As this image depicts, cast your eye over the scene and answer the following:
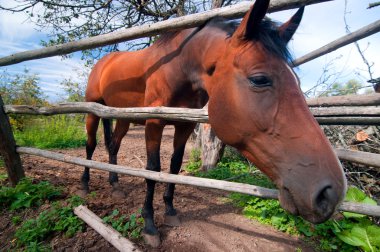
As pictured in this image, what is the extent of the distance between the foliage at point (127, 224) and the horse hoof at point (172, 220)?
274mm

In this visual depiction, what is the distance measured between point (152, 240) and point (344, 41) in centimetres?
300

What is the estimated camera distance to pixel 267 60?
139 centimetres

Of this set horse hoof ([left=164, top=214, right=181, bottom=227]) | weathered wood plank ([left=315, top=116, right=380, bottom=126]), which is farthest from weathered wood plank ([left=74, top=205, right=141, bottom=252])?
weathered wood plank ([left=315, top=116, right=380, bottom=126])

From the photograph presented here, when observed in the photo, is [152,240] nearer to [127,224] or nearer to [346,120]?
[127,224]

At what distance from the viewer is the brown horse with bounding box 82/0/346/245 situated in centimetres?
112

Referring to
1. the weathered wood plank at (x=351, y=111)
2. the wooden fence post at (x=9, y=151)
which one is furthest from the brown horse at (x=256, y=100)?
the wooden fence post at (x=9, y=151)

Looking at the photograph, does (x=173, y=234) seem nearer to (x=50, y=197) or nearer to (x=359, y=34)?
(x=50, y=197)

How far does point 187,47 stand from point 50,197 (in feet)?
9.03

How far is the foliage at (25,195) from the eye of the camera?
3064 millimetres

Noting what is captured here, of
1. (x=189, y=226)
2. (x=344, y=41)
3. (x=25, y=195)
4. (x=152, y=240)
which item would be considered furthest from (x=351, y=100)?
(x=25, y=195)

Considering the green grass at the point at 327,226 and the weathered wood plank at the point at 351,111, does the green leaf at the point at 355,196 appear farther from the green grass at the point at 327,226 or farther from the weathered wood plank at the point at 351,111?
the weathered wood plank at the point at 351,111

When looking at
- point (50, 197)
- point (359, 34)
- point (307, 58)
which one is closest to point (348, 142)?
point (307, 58)

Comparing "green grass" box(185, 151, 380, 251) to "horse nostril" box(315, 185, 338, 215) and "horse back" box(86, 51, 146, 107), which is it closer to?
"horse nostril" box(315, 185, 338, 215)

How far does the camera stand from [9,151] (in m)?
3.32
